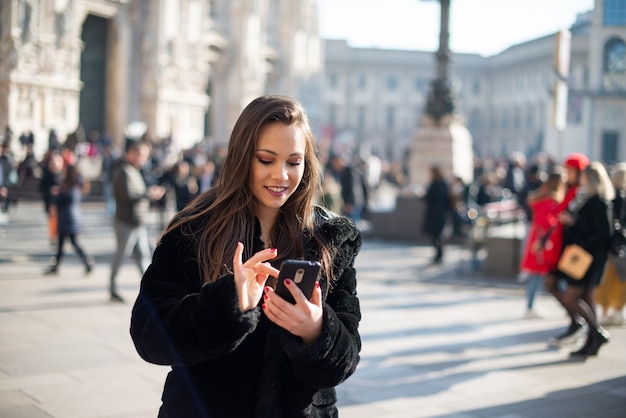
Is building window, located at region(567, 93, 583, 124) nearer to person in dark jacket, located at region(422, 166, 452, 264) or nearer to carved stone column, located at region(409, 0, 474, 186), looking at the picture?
carved stone column, located at region(409, 0, 474, 186)

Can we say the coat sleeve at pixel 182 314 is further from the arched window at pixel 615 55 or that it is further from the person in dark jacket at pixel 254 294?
the arched window at pixel 615 55

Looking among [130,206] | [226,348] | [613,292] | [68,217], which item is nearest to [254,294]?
[226,348]

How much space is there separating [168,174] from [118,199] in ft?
16.2

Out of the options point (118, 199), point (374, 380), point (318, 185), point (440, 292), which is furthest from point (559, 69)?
point (318, 185)

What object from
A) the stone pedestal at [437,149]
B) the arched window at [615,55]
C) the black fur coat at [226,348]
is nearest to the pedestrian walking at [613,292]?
the black fur coat at [226,348]

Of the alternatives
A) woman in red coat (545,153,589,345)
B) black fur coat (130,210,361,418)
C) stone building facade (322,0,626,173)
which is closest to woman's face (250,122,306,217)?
black fur coat (130,210,361,418)

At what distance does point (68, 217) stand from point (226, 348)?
371 inches

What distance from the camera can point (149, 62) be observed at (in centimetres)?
3234

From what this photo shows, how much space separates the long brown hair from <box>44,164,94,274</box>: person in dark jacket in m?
8.99

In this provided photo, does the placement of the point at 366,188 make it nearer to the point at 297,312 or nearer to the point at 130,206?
the point at 130,206

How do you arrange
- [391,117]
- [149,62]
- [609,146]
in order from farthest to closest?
[391,117] < [609,146] < [149,62]

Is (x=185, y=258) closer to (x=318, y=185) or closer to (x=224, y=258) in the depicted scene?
(x=224, y=258)

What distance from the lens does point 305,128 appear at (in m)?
2.47

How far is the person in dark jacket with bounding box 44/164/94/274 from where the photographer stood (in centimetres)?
1100
